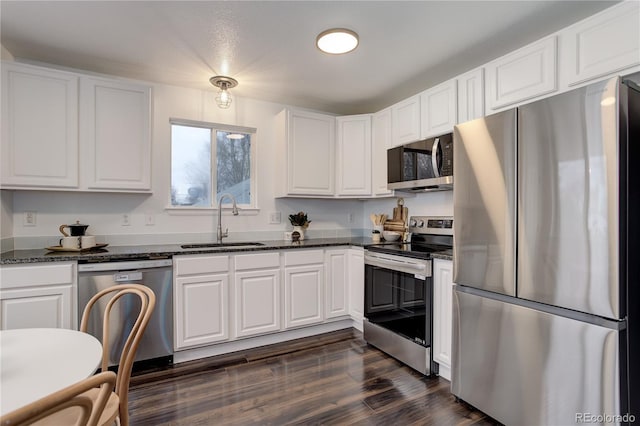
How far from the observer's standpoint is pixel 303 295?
3.13m

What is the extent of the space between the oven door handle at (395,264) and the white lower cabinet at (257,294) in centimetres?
85

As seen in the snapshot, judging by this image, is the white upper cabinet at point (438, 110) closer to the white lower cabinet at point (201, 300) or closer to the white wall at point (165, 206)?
the white wall at point (165, 206)

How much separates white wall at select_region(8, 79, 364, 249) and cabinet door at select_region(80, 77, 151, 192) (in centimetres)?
28

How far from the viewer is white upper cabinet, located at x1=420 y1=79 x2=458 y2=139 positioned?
8.55ft

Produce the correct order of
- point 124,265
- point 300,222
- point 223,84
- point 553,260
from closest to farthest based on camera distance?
point 553,260 < point 124,265 < point 223,84 < point 300,222

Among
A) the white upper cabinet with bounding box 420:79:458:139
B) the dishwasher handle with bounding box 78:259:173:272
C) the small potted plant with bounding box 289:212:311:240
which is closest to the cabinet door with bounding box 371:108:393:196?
the white upper cabinet with bounding box 420:79:458:139

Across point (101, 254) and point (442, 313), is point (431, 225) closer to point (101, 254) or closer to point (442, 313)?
point (442, 313)

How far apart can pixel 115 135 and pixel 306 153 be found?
1733 mm

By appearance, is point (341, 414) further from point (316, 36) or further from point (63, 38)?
point (63, 38)

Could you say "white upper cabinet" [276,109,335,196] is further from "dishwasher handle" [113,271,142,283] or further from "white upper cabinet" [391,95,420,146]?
"dishwasher handle" [113,271,142,283]

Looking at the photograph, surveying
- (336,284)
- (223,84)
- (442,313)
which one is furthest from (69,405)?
(223,84)

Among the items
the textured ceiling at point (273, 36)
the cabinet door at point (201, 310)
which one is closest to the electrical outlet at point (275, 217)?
the cabinet door at point (201, 310)

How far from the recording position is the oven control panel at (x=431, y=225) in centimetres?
299

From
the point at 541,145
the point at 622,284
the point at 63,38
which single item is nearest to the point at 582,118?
the point at 541,145
